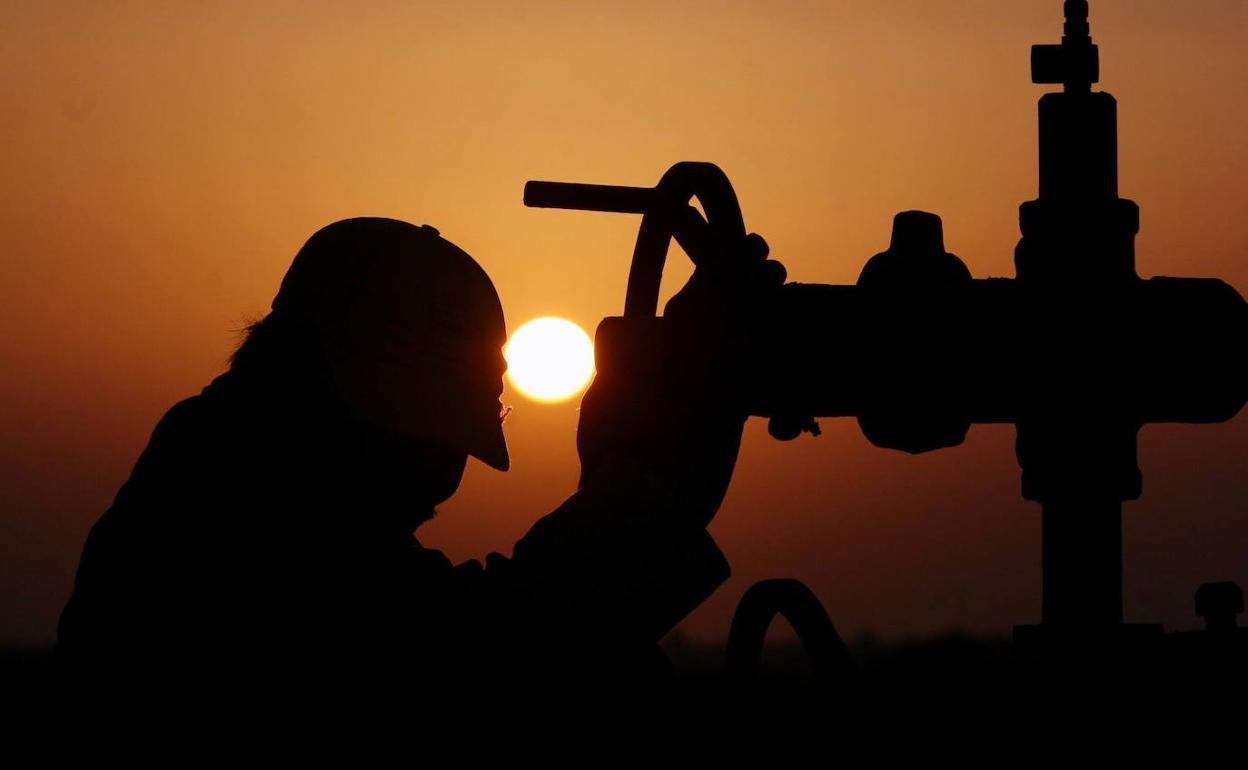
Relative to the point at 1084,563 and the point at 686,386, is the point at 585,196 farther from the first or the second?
the point at 1084,563

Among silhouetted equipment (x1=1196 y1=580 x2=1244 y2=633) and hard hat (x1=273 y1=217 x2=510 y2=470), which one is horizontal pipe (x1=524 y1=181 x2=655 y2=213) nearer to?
hard hat (x1=273 y1=217 x2=510 y2=470)

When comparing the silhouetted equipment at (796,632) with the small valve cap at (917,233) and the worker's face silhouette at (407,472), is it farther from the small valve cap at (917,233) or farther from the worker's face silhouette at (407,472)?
the small valve cap at (917,233)

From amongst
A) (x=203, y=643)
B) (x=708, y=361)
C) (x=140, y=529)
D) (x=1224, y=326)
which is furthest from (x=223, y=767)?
(x=1224, y=326)

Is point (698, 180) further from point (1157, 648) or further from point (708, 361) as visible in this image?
point (1157, 648)

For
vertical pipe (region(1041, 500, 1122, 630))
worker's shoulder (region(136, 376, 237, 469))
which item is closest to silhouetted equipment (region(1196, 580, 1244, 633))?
vertical pipe (region(1041, 500, 1122, 630))

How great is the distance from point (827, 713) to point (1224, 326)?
60.3 inches

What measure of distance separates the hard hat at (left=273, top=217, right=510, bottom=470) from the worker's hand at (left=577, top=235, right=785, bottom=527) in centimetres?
35

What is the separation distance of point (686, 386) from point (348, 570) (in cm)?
66

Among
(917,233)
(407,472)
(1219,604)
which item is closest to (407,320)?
(407,472)

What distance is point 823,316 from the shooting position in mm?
3355

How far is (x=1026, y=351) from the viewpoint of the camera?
3.44 metres

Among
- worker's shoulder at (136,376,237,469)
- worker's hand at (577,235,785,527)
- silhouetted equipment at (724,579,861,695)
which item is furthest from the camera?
worker's shoulder at (136,376,237,469)

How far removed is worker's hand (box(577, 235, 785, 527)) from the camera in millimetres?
3023

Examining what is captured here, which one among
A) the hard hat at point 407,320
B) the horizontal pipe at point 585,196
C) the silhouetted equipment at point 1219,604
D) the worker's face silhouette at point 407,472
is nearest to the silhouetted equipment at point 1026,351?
the horizontal pipe at point 585,196
